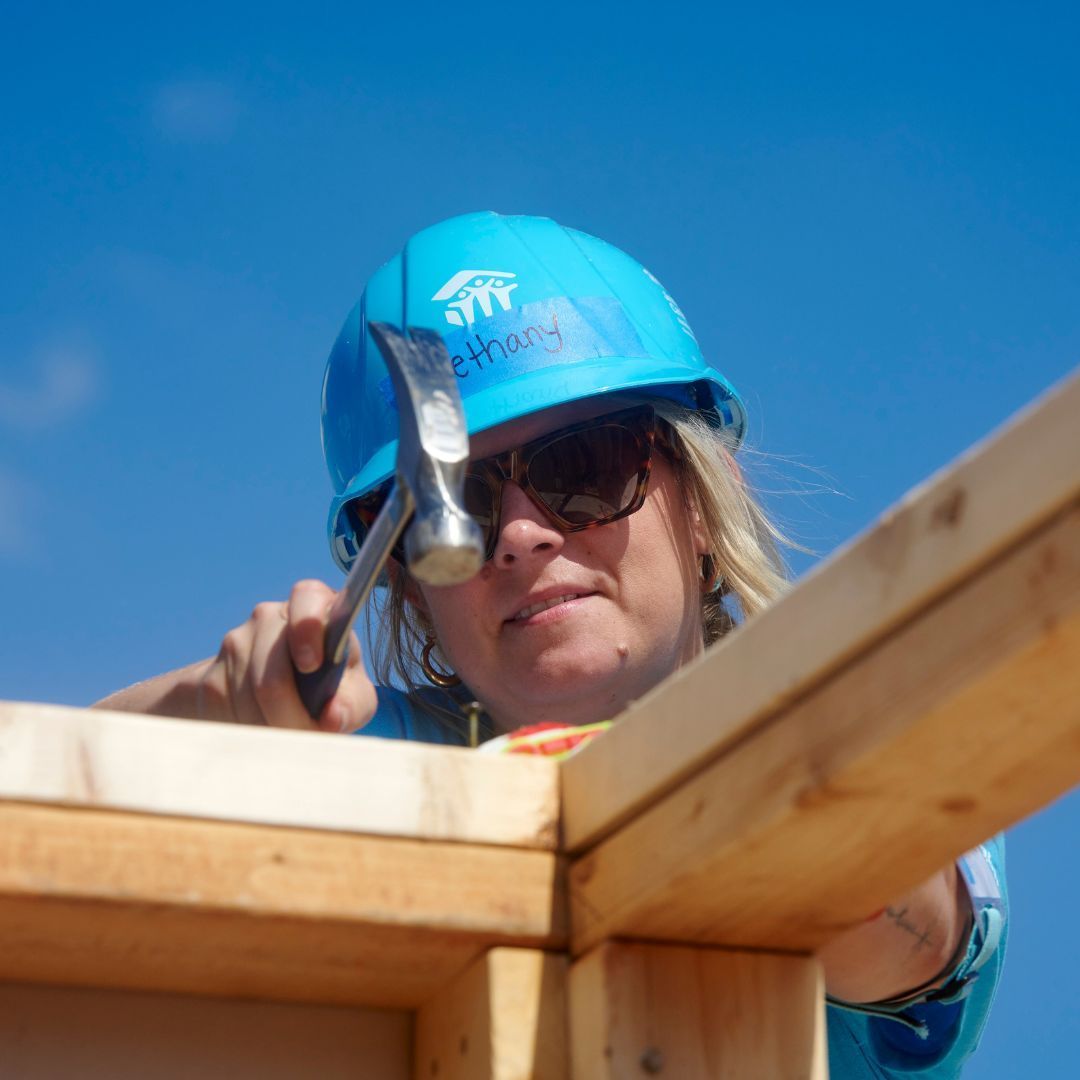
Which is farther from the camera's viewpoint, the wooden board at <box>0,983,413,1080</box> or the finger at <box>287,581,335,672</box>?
the finger at <box>287,581,335,672</box>

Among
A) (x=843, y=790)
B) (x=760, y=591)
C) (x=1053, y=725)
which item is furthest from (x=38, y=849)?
(x=760, y=591)

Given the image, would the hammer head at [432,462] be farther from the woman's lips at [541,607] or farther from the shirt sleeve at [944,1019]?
the woman's lips at [541,607]

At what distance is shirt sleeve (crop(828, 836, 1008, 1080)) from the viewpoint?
6.72 ft

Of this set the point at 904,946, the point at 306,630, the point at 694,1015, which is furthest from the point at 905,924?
the point at 306,630

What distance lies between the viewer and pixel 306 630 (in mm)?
1848

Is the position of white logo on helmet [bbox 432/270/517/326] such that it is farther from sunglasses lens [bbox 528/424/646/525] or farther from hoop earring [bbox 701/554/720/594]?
hoop earring [bbox 701/554/720/594]

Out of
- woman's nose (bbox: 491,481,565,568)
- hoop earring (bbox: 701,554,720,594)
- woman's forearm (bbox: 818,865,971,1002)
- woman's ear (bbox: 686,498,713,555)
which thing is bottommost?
woman's forearm (bbox: 818,865,971,1002)

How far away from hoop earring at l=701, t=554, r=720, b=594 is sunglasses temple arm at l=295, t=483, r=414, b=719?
4.65 ft

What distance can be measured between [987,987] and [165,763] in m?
1.69

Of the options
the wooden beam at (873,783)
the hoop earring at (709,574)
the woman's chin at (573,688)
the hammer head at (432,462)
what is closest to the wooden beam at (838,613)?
the wooden beam at (873,783)

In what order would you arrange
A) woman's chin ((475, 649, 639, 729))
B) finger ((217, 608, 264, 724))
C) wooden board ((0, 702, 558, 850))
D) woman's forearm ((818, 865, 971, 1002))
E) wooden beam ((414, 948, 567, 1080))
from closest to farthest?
wooden board ((0, 702, 558, 850)) → wooden beam ((414, 948, 567, 1080)) → woman's forearm ((818, 865, 971, 1002)) → finger ((217, 608, 264, 724)) → woman's chin ((475, 649, 639, 729))

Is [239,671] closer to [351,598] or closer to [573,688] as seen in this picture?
[351,598]

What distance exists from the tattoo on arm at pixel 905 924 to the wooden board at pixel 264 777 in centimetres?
66

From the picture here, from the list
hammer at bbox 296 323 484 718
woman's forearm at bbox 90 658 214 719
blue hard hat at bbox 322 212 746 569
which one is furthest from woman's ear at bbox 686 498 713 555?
hammer at bbox 296 323 484 718
